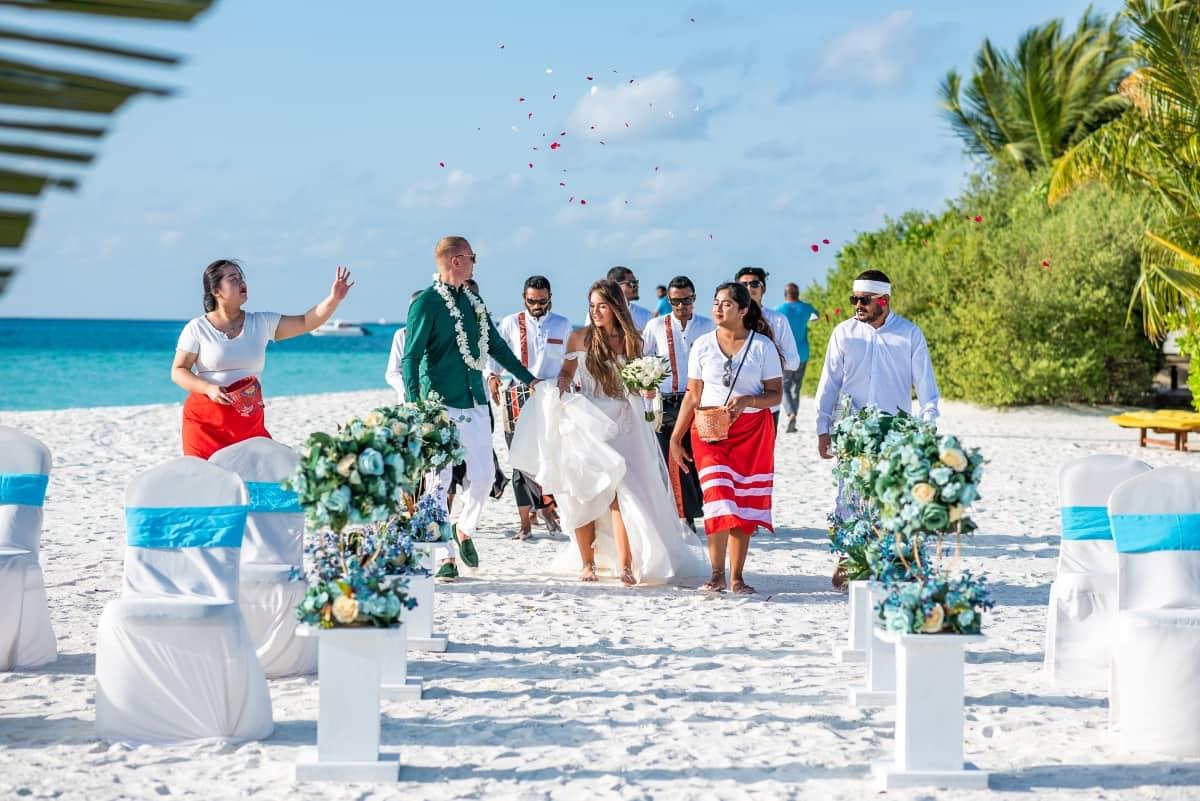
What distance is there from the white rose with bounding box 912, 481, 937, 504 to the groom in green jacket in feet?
13.6

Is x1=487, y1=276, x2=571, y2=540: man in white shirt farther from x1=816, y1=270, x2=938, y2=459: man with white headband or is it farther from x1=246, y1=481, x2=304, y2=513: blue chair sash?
x1=246, y1=481, x2=304, y2=513: blue chair sash

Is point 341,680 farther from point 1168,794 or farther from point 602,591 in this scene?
point 602,591

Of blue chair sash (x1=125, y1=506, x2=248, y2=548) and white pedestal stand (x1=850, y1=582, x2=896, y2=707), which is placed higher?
blue chair sash (x1=125, y1=506, x2=248, y2=548)

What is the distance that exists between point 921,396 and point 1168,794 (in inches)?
158

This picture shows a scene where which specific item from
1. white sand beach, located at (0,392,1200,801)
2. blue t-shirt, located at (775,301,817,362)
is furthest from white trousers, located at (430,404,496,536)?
blue t-shirt, located at (775,301,817,362)

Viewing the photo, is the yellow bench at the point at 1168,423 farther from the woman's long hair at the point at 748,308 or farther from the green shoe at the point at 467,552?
the green shoe at the point at 467,552

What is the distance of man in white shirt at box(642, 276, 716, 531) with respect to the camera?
10586 millimetres

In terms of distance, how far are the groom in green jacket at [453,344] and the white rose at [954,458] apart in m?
4.21

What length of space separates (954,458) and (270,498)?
11.3ft

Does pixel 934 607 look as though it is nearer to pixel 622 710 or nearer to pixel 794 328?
pixel 622 710

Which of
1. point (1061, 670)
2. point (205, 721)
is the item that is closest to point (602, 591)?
point (1061, 670)

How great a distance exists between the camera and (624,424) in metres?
9.55

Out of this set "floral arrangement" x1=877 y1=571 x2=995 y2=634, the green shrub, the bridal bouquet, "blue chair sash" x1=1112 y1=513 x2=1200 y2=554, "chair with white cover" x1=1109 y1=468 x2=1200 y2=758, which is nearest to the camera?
"floral arrangement" x1=877 y1=571 x2=995 y2=634

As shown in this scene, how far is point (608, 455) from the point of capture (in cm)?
930
